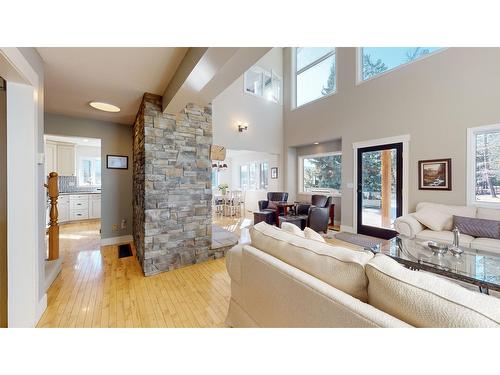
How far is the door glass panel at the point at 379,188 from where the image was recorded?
166 inches

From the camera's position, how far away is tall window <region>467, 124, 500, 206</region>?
10.2 ft

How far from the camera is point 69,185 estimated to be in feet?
20.4

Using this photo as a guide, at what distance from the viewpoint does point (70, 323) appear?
1.73 metres

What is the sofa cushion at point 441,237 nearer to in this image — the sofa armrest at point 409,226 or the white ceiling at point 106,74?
the sofa armrest at point 409,226

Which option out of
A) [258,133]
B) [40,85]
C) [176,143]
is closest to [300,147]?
[258,133]

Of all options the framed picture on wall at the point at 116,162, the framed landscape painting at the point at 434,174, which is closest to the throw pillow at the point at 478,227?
the framed landscape painting at the point at 434,174

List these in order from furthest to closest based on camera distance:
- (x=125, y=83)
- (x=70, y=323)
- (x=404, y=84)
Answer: (x=404, y=84) < (x=125, y=83) < (x=70, y=323)

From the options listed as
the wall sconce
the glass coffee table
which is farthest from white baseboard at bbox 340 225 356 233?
the wall sconce

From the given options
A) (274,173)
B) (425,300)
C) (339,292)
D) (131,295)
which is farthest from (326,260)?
(274,173)

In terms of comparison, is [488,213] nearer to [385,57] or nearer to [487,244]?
[487,244]

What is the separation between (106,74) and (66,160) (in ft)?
17.7

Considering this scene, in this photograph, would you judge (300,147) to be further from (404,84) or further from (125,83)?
(125,83)

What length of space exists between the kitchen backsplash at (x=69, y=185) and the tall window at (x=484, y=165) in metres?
9.18
